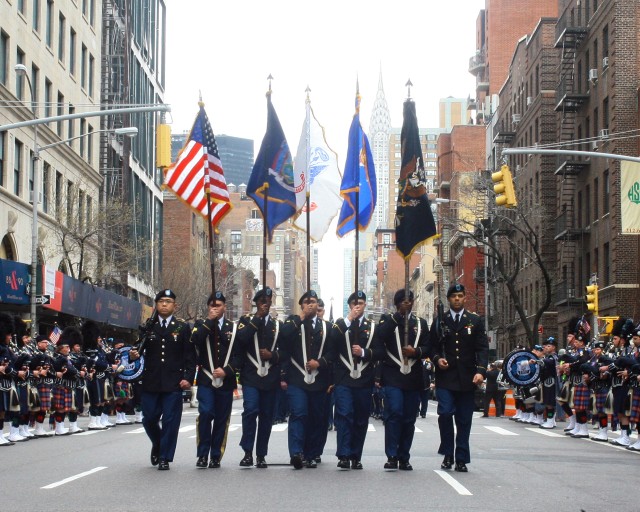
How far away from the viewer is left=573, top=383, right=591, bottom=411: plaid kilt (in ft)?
82.1

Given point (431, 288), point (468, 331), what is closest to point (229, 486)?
point (468, 331)

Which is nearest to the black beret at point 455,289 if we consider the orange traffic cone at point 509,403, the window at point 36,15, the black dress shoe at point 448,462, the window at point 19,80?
the black dress shoe at point 448,462

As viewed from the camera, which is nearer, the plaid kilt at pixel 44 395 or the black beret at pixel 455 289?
the black beret at pixel 455 289

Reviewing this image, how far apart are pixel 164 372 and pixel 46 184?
118 feet

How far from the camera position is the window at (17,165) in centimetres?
4488

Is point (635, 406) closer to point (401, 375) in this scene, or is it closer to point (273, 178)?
point (401, 375)

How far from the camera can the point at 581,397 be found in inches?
992

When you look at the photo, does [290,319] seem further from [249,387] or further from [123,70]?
[123,70]

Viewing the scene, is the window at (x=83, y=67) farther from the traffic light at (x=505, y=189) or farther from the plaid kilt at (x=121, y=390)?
the traffic light at (x=505, y=189)

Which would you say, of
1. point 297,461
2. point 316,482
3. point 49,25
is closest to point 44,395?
point 297,461

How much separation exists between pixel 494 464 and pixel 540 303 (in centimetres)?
4860

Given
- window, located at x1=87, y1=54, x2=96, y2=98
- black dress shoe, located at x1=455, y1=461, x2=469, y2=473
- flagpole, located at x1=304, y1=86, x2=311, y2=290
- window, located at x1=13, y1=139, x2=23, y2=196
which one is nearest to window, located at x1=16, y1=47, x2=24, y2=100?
window, located at x1=13, y1=139, x2=23, y2=196

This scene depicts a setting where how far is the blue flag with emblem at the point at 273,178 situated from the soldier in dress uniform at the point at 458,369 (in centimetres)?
372

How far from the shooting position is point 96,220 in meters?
47.8
